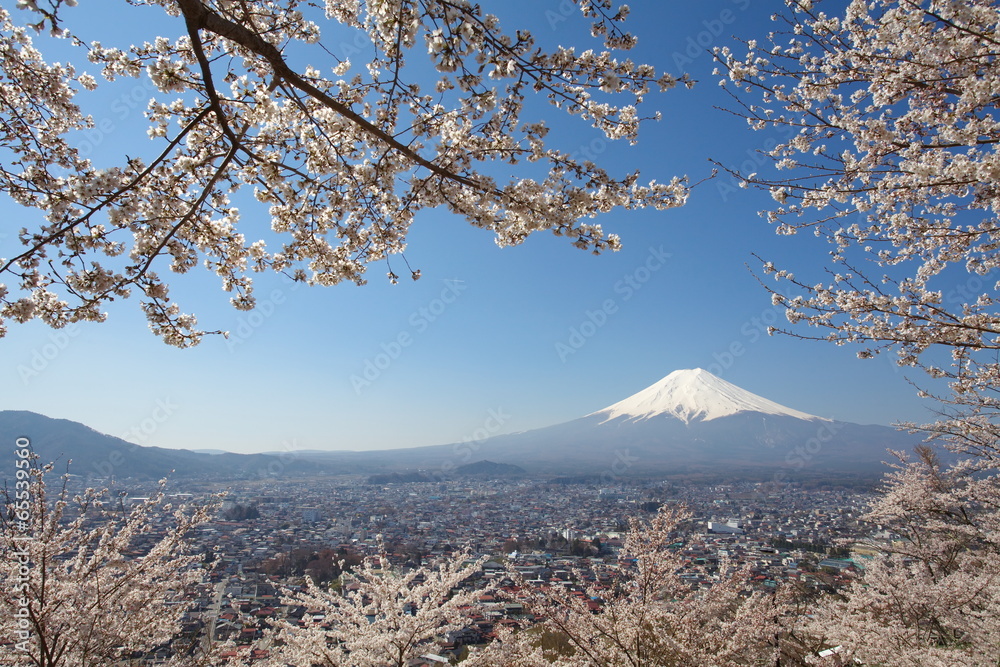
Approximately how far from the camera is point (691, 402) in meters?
94.8

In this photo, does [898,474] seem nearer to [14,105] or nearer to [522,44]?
[522,44]

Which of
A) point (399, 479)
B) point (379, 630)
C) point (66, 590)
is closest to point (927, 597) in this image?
point (379, 630)

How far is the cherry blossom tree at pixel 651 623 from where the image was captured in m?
3.33

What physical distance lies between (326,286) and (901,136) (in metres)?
4.07

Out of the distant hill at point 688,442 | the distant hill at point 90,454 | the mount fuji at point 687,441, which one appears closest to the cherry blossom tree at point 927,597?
the distant hill at point 90,454

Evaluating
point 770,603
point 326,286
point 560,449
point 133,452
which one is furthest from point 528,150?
point 560,449

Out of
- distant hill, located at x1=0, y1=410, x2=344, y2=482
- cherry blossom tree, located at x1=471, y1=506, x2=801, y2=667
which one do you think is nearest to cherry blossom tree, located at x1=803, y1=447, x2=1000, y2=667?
cherry blossom tree, located at x1=471, y1=506, x2=801, y2=667

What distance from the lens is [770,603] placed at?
3.74 m

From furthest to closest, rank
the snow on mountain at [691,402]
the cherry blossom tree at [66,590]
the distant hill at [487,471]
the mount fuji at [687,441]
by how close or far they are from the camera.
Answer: the snow on mountain at [691,402] → the mount fuji at [687,441] → the distant hill at [487,471] → the cherry blossom tree at [66,590]

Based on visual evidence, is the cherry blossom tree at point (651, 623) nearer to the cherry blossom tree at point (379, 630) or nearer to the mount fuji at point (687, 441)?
the cherry blossom tree at point (379, 630)

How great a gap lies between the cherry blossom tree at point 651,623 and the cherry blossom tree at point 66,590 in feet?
9.16

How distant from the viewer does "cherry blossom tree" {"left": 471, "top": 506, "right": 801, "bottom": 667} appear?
10.9 ft

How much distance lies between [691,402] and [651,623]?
101823 millimetres

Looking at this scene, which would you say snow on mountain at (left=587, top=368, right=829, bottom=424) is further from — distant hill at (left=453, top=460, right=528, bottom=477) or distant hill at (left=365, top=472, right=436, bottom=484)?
distant hill at (left=365, top=472, right=436, bottom=484)
